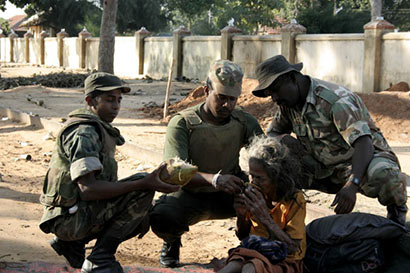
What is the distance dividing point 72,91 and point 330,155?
16391 millimetres

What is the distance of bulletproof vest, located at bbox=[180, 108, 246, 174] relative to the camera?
411 centimetres

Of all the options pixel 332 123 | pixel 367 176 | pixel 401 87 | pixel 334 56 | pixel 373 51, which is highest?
pixel 373 51

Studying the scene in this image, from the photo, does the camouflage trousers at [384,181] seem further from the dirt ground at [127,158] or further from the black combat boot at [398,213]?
the dirt ground at [127,158]

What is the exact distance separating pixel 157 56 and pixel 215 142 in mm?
22305

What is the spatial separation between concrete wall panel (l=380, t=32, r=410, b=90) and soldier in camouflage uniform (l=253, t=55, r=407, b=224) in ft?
36.5

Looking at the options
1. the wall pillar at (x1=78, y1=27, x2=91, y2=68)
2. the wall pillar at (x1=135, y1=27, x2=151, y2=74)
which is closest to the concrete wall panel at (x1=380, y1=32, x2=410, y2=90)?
the wall pillar at (x1=135, y1=27, x2=151, y2=74)

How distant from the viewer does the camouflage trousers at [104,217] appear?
3527mm

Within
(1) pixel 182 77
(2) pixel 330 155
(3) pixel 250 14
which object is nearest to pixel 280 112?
(2) pixel 330 155

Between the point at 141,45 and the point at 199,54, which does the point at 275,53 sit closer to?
the point at 199,54

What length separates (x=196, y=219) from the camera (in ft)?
13.8

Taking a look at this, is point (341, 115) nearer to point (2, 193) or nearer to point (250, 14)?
point (2, 193)

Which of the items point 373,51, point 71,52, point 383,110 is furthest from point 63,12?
point 383,110

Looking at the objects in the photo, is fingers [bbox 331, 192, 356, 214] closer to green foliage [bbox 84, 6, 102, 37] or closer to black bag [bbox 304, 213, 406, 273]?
black bag [bbox 304, 213, 406, 273]

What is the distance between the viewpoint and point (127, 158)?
29.5 ft
